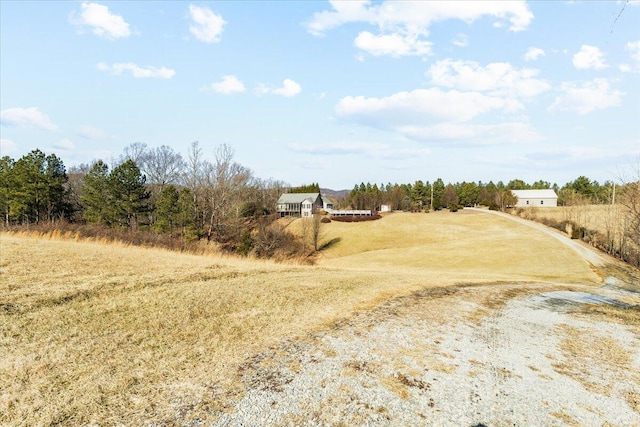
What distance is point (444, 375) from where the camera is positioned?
596cm

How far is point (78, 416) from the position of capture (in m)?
4.18

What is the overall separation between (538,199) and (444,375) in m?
112

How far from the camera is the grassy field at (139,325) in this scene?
4574 mm

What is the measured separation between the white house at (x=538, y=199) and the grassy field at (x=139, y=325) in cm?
10100

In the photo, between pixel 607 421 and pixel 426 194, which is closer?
pixel 607 421

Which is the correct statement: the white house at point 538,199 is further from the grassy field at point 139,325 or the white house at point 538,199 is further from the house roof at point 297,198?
the grassy field at point 139,325

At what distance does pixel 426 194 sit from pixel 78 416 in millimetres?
106580

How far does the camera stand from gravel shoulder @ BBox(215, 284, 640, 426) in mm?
4742

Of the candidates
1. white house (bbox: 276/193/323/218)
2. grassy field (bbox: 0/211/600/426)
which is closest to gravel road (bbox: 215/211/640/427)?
grassy field (bbox: 0/211/600/426)

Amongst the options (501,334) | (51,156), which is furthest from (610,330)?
(51,156)

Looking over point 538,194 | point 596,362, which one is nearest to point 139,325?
point 596,362

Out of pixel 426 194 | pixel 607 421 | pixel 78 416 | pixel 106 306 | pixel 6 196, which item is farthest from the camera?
pixel 426 194

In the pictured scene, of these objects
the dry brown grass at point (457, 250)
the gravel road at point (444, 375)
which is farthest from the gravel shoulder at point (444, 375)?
the dry brown grass at point (457, 250)

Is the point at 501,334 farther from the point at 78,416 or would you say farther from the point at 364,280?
the point at 78,416
